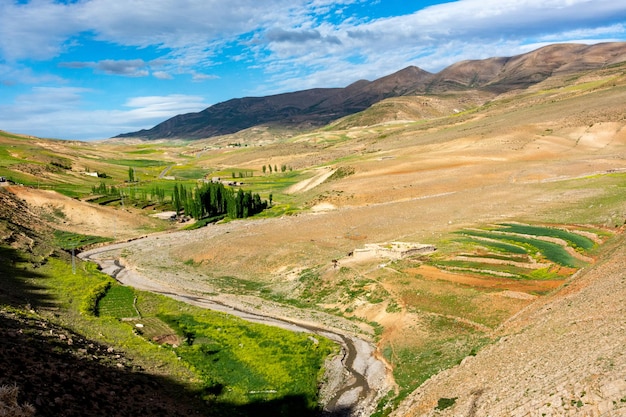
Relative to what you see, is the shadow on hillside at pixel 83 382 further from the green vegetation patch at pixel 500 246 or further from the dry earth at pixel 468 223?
the green vegetation patch at pixel 500 246

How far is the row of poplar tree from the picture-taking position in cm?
11581

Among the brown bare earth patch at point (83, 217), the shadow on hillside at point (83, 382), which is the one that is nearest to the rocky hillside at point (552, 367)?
the shadow on hillside at point (83, 382)

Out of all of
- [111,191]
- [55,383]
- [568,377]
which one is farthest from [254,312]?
[111,191]

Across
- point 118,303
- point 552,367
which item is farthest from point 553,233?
point 118,303

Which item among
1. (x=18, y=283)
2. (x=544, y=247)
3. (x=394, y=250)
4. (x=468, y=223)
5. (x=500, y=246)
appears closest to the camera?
(x=18, y=283)

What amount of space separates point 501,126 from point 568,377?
537ft

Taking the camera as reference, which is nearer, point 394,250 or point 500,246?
point 500,246

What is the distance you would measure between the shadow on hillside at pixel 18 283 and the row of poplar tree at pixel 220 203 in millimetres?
50944

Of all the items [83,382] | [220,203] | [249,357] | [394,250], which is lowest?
[249,357]

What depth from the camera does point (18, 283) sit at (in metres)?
56.4

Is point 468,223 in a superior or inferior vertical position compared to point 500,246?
superior

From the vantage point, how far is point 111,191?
143250mm

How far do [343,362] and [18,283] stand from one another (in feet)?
125

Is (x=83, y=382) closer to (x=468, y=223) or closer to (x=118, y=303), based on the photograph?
(x=118, y=303)
